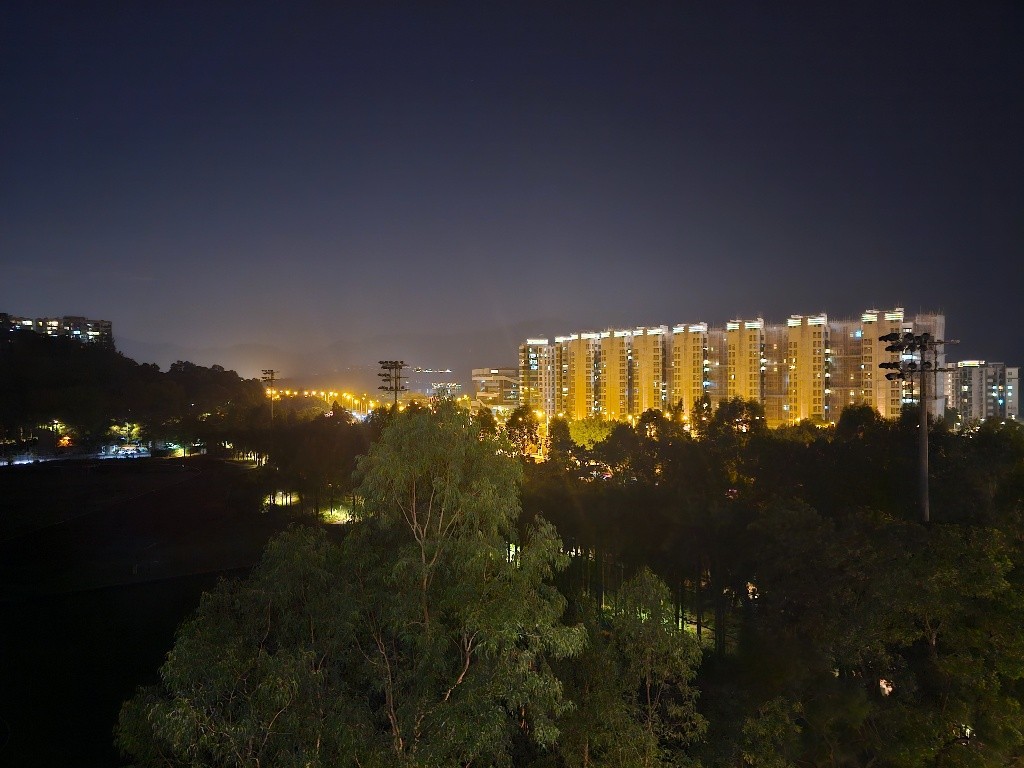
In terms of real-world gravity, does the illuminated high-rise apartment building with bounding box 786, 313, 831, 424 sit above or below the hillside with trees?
above

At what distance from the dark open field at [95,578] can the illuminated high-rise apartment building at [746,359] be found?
39.2 m

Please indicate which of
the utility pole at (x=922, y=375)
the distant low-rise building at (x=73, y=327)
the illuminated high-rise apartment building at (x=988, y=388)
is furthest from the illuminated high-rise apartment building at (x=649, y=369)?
the distant low-rise building at (x=73, y=327)

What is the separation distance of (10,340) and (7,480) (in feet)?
65.2

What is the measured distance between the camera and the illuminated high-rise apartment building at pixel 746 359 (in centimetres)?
5394

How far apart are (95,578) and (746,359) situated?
4784 cm

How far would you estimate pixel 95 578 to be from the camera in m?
19.0

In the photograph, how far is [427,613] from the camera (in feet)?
16.5

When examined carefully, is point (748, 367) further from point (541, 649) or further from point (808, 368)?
point (541, 649)

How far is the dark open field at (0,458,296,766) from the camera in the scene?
11750mm

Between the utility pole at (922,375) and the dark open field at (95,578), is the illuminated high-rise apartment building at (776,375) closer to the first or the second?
the dark open field at (95,578)

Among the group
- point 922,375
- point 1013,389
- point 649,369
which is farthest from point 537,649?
point 1013,389

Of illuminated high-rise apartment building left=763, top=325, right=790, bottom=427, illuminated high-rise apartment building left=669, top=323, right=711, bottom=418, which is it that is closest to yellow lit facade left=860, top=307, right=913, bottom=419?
illuminated high-rise apartment building left=763, top=325, right=790, bottom=427

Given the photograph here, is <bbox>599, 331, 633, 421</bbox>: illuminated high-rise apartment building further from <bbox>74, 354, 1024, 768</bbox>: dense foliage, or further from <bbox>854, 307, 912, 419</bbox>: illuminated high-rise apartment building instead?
<bbox>74, 354, 1024, 768</bbox>: dense foliage

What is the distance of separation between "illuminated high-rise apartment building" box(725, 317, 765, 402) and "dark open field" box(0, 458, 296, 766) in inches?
1545
